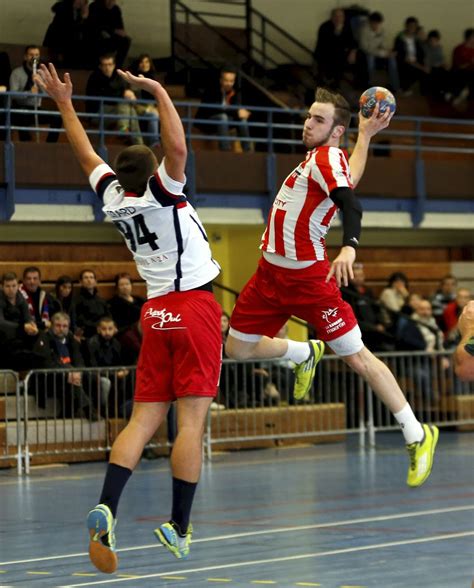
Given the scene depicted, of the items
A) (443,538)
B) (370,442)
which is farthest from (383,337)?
(443,538)

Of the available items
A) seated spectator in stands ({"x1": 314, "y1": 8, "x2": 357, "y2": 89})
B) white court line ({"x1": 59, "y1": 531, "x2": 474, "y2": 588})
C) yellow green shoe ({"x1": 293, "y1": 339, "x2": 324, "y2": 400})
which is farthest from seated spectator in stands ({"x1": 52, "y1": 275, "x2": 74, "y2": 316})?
white court line ({"x1": 59, "y1": 531, "x2": 474, "y2": 588})

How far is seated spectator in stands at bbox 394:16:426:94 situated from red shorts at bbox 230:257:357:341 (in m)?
17.0

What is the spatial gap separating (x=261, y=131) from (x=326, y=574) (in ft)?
48.6

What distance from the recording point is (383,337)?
763 inches

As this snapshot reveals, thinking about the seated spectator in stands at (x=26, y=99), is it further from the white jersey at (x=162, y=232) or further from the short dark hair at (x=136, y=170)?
the short dark hair at (x=136, y=170)

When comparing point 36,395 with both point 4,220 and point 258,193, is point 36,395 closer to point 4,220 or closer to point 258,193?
point 4,220

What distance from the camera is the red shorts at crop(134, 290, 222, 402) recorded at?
7391 millimetres

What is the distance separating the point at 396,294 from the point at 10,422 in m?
7.69

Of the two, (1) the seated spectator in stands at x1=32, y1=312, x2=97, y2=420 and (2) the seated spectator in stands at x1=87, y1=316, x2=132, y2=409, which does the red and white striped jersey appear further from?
(2) the seated spectator in stands at x1=87, y1=316, x2=132, y2=409

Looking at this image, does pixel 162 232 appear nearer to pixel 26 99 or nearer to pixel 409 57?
pixel 26 99

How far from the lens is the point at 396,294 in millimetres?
20969

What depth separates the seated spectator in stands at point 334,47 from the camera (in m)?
24.6

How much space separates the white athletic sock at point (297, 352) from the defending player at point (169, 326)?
5.76 feet

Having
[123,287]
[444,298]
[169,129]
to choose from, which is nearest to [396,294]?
[444,298]
